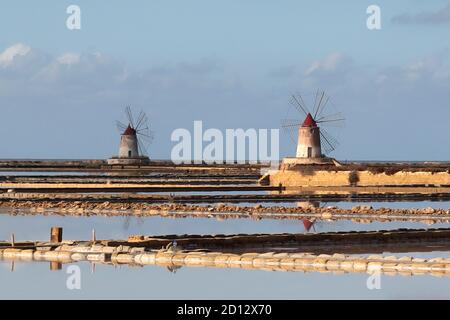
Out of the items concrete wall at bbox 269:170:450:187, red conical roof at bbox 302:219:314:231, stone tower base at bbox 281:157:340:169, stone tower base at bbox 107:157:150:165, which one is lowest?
red conical roof at bbox 302:219:314:231

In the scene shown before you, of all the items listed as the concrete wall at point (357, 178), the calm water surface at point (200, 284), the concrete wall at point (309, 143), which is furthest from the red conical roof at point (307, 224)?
the concrete wall at point (309, 143)

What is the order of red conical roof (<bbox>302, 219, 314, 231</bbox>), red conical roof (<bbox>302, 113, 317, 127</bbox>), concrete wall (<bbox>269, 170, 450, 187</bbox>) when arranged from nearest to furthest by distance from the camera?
red conical roof (<bbox>302, 219, 314, 231</bbox>) → concrete wall (<bbox>269, 170, 450, 187</bbox>) → red conical roof (<bbox>302, 113, 317, 127</bbox>)

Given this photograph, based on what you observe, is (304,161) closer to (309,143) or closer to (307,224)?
(309,143)

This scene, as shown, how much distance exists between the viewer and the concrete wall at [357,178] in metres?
44.5

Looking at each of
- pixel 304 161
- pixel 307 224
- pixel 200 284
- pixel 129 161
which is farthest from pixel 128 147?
pixel 200 284

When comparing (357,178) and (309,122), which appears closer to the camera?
(357,178)

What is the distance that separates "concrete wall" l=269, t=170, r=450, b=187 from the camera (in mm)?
44469

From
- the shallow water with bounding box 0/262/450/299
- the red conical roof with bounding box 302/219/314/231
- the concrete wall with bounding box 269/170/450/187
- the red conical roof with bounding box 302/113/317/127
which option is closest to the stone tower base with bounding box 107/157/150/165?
the red conical roof with bounding box 302/113/317/127

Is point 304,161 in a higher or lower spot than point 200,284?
higher

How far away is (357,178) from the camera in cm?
4453

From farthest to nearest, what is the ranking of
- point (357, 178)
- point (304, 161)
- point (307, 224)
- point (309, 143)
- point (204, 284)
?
point (309, 143), point (304, 161), point (357, 178), point (307, 224), point (204, 284)

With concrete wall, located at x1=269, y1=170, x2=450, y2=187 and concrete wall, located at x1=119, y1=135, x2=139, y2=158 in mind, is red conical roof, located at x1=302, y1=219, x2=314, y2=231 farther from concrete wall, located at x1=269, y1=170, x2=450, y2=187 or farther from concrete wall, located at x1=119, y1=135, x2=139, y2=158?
concrete wall, located at x1=119, y1=135, x2=139, y2=158

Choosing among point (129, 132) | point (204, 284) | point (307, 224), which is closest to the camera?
point (204, 284)
